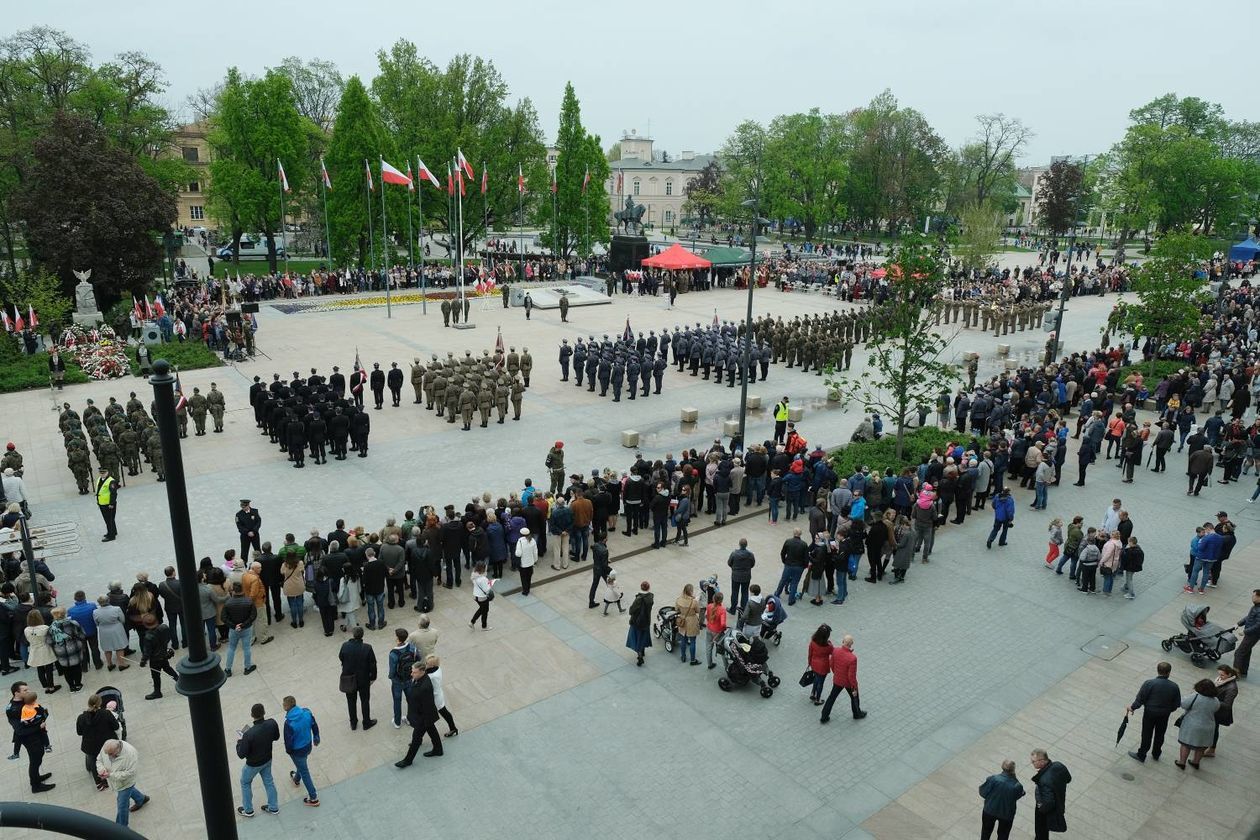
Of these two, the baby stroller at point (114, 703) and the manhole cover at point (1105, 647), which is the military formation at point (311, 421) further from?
the manhole cover at point (1105, 647)

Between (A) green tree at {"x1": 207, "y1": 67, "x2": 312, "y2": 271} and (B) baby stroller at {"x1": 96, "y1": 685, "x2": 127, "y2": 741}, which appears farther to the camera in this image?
(A) green tree at {"x1": 207, "y1": 67, "x2": 312, "y2": 271}

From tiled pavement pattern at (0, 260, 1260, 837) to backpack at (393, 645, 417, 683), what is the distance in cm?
80

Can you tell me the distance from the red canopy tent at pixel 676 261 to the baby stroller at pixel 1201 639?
34.5 m

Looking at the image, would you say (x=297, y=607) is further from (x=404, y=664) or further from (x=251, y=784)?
(x=251, y=784)

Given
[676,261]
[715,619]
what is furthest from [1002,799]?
[676,261]

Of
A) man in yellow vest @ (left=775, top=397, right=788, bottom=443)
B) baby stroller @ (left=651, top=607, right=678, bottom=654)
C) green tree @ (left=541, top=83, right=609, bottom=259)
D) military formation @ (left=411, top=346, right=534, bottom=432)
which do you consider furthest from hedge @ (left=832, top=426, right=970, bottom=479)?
green tree @ (left=541, top=83, right=609, bottom=259)

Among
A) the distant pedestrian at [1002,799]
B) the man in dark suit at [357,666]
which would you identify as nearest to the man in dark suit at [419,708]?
the man in dark suit at [357,666]

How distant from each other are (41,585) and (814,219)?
80.0 metres

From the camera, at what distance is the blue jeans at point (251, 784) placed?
8756 millimetres

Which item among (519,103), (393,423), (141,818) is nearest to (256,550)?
(141,818)

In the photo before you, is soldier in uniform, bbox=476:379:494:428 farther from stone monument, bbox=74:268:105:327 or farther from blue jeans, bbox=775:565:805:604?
stone monument, bbox=74:268:105:327

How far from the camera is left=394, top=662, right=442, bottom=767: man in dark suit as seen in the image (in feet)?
31.3

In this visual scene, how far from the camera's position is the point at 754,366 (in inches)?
1109

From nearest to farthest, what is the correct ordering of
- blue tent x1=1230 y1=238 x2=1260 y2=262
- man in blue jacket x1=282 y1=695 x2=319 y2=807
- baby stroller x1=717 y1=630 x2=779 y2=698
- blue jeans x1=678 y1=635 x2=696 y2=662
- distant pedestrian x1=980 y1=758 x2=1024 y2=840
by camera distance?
distant pedestrian x1=980 y1=758 x2=1024 y2=840 < man in blue jacket x1=282 y1=695 x2=319 y2=807 < baby stroller x1=717 y1=630 x2=779 y2=698 < blue jeans x1=678 y1=635 x2=696 y2=662 < blue tent x1=1230 y1=238 x2=1260 y2=262
